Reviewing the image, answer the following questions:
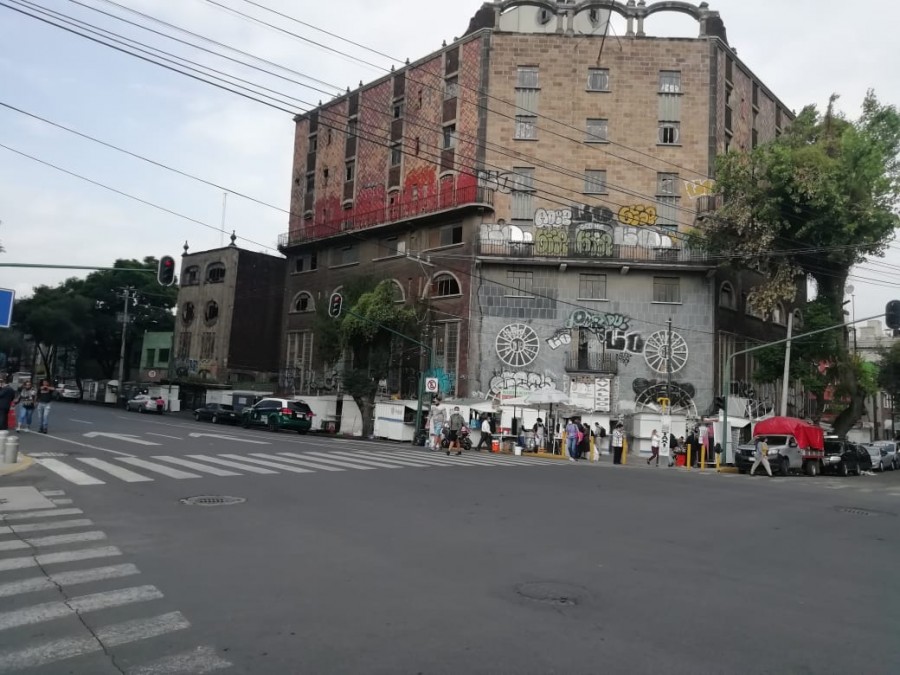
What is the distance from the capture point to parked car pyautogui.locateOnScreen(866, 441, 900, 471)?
115 feet

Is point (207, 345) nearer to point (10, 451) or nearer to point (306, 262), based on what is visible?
point (306, 262)

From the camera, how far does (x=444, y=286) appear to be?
40094mm

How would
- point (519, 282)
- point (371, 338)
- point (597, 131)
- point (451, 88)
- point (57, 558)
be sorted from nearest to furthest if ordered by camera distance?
point (57, 558), point (519, 282), point (371, 338), point (597, 131), point (451, 88)

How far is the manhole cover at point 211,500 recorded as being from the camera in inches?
425

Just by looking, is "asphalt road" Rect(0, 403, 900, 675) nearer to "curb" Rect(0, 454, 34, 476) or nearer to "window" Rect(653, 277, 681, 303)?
"curb" Rect(0, 454, 34, 476)

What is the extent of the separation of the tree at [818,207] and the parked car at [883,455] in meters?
1.89

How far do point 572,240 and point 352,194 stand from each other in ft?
53.8

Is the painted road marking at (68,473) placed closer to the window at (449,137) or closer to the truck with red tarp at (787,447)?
the truck with red tarp at (787,447)

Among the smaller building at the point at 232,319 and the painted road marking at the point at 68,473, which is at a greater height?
the smaller building at the point at 232,319

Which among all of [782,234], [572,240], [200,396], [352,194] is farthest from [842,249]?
[200,396]

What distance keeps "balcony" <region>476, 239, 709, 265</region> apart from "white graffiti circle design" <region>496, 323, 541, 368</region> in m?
3.85

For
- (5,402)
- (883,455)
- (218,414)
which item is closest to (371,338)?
(218,414)

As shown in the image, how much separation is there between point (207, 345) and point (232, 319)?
3.74 m

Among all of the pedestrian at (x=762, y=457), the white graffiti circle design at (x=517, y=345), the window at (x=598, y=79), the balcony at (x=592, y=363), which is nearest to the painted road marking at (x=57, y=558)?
the pedestrian at (x=762, y=457)
